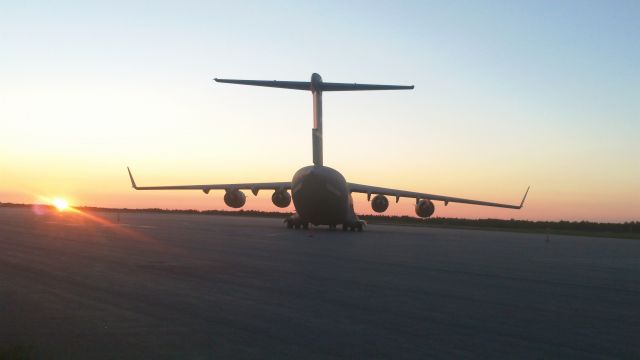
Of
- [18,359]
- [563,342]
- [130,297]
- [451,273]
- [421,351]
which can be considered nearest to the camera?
[18,359]

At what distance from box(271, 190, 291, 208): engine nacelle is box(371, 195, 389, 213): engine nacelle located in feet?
17.6

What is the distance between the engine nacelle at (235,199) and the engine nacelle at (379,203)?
27.0 ft

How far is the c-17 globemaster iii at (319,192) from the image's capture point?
139ft

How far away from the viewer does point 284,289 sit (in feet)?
44.7

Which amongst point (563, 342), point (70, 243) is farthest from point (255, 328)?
point (70, 243)

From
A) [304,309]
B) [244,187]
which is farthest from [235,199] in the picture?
[304,309]

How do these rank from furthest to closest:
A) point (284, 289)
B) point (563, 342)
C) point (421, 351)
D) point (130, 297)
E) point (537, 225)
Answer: point (537, 225)
point (284, 289)
point (130, 297)
point (563, 342)
point (421, 351)

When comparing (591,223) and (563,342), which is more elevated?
(591,223)

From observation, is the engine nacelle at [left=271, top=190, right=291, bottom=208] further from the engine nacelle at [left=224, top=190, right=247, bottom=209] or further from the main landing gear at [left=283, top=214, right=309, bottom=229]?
the engine nacelle at [left=224, top=190, right=247, bottom=209]

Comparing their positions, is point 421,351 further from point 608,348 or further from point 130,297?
point 130,297

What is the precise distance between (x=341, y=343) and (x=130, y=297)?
4767 millimetres

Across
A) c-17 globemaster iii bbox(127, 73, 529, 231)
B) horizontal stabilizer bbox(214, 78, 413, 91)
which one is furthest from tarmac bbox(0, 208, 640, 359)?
horizontal stabilizer bbox(214, 78, 413, 91)

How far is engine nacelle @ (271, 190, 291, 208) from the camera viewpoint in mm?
47031

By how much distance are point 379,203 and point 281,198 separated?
622 cm
